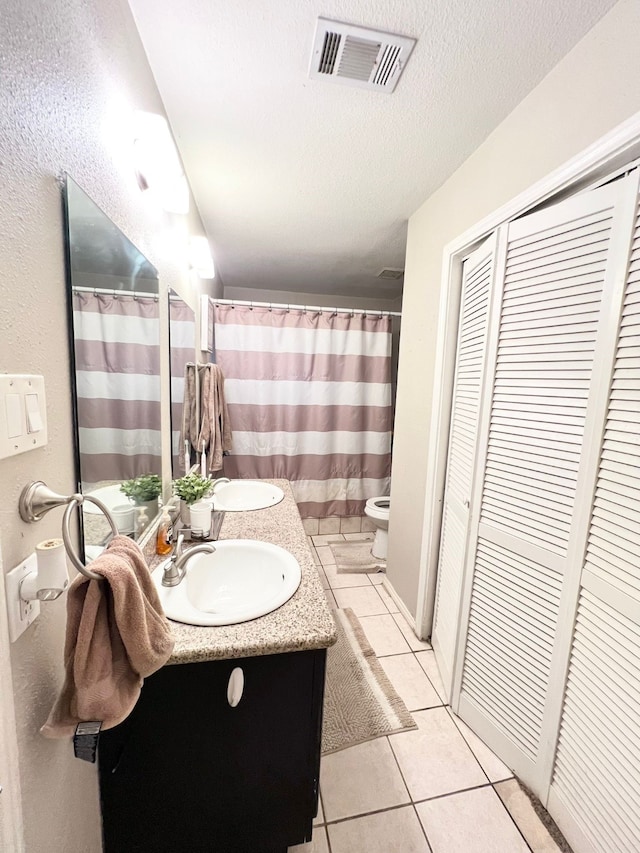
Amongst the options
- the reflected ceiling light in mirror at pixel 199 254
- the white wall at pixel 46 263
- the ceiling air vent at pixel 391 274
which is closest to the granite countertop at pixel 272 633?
the white wall at pixel 46 263

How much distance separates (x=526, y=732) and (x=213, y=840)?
1043 millimetres

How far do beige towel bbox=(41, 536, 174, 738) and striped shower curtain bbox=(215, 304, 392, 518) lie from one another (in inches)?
89.3

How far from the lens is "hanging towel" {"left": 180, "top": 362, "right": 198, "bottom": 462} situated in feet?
5.78

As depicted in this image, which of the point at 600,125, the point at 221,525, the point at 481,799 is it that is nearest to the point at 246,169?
the point at 600,125

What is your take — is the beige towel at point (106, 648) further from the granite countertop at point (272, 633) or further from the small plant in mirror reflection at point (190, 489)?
the small plant in mirror reflection at point (190, 489)

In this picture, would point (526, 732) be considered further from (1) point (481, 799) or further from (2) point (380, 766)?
(2) point (380, 766)

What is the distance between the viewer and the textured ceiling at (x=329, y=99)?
0.92m

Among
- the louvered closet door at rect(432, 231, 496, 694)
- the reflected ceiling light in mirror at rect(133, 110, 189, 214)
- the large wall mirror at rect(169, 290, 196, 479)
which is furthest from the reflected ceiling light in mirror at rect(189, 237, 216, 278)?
the louvered closet door at rect(432, 231, 496, 694)

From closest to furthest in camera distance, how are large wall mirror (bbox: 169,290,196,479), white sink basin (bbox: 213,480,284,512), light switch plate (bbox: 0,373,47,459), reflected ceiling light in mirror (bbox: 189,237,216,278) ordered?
light switch plate (bbox: 0,373,47,459)
large wall mirror (bbox: 169,290,196,479)
reflected ceiling light in mirror (bbox: 189,237,216,278)
white sink basin (bbox: 213,480,284,512)

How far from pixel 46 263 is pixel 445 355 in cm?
155

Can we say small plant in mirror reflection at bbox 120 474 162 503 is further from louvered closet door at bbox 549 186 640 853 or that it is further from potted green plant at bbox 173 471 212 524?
louvered closet door at bbox 549 186 640 853

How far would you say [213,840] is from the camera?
91 cm

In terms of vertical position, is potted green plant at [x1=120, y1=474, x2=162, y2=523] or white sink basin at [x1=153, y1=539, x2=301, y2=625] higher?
potted green plant at [x1=120, y1=474, x2=162, y2=523]

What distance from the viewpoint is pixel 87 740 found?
584 mm
